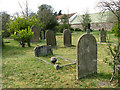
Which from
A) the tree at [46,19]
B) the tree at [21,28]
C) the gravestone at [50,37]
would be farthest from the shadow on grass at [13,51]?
the tree at [46,19]

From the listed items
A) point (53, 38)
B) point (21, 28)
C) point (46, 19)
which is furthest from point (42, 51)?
point (46, 19)

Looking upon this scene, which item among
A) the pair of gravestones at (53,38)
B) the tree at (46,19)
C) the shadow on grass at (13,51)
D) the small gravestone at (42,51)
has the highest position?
the tree at (46,19)

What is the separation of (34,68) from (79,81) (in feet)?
8.53

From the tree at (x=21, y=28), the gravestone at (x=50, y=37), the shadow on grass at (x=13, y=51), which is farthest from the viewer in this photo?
the tree at (x=21, y=28)

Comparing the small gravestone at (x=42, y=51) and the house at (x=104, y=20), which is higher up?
the house at (x=104, y=20)

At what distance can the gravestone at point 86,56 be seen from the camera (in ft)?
15.6

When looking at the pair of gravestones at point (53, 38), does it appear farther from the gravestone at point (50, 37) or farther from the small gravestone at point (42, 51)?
the small gravestone at point (42, 51)

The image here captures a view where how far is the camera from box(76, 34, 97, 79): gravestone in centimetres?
475

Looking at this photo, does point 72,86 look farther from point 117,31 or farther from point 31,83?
point 117,31

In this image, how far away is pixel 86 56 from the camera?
4.94m

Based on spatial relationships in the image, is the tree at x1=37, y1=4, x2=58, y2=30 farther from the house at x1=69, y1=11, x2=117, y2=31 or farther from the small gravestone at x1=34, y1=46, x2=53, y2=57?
the small gravestone at x1=34, y1=46, x2=53, y2=57

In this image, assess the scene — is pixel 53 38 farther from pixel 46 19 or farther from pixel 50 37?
pixel 46 19

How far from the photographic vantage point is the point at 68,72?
18.4 feet

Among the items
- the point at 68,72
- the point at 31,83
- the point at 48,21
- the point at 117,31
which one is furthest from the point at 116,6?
the point at 31,83
